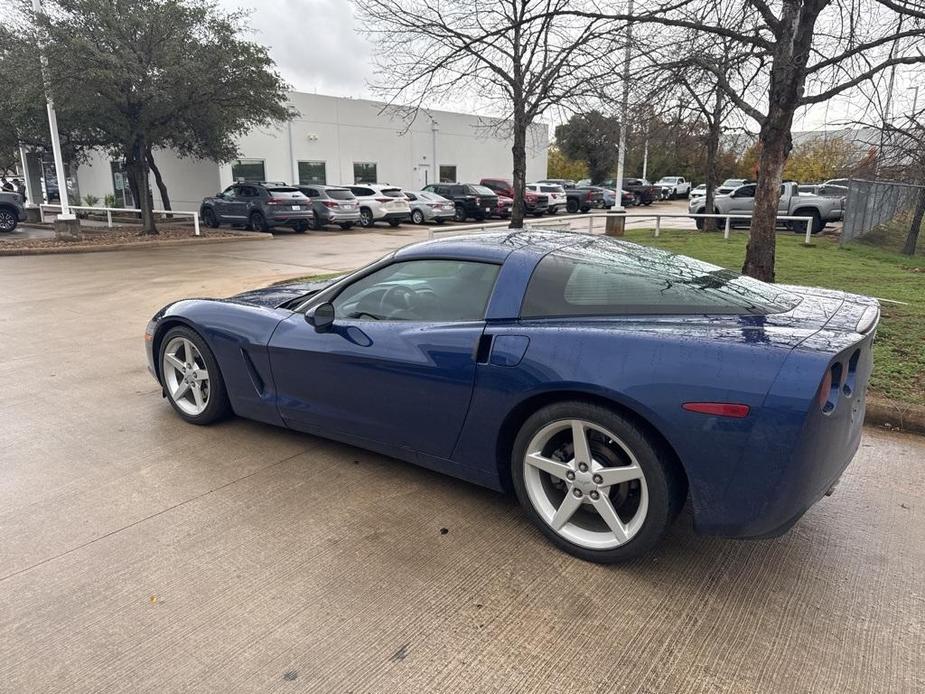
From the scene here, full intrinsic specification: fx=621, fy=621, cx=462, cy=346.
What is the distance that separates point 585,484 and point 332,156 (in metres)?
30.7

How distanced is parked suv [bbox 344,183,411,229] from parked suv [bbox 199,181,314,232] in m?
2.68

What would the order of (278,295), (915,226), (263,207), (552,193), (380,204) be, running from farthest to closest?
(552,193), (380,204), (263,207), (915,226), (278,295)

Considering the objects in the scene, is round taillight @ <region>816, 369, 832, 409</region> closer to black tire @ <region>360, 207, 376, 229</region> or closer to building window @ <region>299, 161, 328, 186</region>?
black tire @ <region>360, 207, 376, 229</region>

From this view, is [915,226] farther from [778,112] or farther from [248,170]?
[248,170]

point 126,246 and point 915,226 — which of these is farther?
point 126,246

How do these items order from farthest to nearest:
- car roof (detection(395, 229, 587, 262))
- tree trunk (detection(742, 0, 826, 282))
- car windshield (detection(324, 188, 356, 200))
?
car windshield (detection(324, 188, 356, 200)), tree trunk (detection(742, 0, 826, 282)), car roof (detection(395, 229, 587, 262))

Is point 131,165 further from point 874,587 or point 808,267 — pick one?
point 874,587

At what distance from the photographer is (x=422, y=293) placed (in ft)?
11.5

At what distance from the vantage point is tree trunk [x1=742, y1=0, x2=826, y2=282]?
6918mm

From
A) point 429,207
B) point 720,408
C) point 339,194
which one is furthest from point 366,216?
point 720,408

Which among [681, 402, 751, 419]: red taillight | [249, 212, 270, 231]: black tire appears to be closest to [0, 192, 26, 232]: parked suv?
[249, 212, 270, 231]: black tire

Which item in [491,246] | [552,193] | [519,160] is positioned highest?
[519,160]

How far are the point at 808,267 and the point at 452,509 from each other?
1058 cm

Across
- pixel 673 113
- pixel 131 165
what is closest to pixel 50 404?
pixel 673 113
